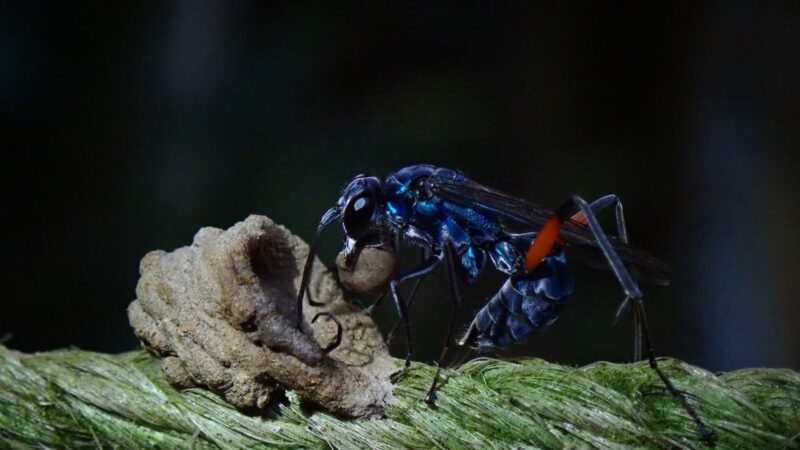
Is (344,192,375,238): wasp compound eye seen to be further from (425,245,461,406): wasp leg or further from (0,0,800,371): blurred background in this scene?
(0,0,800,371): blurred background

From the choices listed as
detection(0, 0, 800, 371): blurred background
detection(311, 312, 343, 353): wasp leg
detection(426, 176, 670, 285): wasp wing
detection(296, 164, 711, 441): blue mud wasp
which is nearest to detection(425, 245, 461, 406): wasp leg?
detection(296, 164, 711, 441): blue mud wasp

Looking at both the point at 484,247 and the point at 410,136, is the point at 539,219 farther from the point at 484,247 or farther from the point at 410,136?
the point at 410,136

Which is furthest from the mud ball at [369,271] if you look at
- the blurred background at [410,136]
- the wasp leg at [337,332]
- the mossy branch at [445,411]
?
the blurred background at [410,136]

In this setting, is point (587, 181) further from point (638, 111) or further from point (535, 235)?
point (535, 235)

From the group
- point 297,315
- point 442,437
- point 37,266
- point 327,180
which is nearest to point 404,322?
point 297,315

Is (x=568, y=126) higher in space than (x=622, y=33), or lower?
lower
